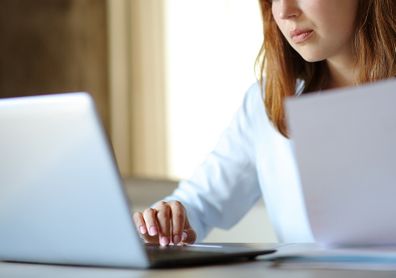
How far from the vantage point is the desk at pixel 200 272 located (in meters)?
0.89

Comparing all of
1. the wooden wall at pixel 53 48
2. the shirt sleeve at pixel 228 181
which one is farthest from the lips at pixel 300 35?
the wooden wall at pixel 53 48

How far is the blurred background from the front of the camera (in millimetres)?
4359

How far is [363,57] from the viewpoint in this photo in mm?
1673

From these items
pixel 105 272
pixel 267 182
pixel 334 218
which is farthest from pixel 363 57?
pixel 105 272

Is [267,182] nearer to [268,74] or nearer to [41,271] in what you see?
[268,74]

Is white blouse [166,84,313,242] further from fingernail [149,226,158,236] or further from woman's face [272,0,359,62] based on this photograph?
fingernail [149,226,158,236]

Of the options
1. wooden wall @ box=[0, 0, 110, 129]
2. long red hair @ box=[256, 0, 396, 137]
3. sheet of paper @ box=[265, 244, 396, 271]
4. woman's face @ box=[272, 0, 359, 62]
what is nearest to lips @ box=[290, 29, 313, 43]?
woman's face @ box=[272, 0, 359, 62]

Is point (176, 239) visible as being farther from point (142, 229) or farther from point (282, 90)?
point (282, 90)

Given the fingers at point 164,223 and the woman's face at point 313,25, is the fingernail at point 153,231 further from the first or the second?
the woman's face at point 313,25

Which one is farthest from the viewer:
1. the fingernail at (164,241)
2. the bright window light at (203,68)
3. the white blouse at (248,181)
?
the bright window light at (203,68)

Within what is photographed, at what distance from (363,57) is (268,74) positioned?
231 mm

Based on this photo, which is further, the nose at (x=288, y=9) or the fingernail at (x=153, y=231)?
the nose at (x=288, y=9)

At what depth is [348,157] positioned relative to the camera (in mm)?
914

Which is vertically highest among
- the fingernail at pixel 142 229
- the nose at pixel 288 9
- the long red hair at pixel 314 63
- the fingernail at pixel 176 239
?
the nose at pixel 288 9
